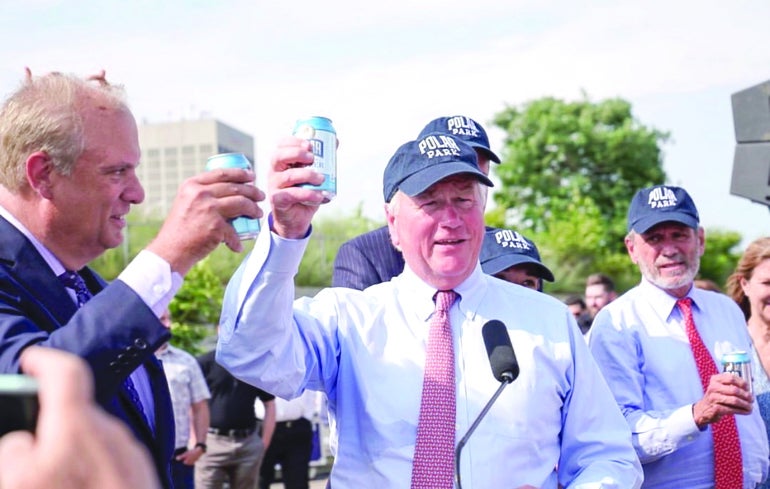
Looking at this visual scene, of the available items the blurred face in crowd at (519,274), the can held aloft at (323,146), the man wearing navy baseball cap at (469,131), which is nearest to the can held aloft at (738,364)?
the blurred face in crowd at (519,274)

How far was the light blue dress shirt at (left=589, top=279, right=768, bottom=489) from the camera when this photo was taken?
4594mm

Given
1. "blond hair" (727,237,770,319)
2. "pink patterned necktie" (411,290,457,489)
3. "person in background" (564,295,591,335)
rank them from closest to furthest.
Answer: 1. "pink patterned necktie" (411,290,457,489)
2. "blond hair" (727,237,770,319)
3. "person in background" (564,295,591,335)

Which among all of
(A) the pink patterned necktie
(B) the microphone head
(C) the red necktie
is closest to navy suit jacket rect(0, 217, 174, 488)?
(A) the pink patterned necktie

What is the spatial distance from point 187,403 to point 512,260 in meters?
5.28

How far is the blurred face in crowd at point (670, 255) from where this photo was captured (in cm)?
503

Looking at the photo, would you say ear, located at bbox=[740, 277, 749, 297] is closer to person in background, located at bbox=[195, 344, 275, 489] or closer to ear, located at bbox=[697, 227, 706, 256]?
ear, located at bbox=[697, 227, 706, 256]

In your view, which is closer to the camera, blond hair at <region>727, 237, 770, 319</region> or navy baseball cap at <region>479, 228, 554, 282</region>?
Result: navy baseball cap at <region>479, 228, 554, 282</region>

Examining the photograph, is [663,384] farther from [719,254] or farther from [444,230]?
[719,254]

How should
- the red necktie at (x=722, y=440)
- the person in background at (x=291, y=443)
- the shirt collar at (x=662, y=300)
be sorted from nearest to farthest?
the red necktie at (x=722, y=440) → the shirt collar at (x=662, y=300) → the person in background at (x=291, y=443)

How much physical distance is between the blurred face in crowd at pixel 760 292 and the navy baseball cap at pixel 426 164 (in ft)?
9.13

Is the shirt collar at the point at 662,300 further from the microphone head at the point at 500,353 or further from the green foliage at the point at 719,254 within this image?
the green foliage at the point at 719,254

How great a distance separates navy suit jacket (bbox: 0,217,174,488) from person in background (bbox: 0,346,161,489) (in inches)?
49.5

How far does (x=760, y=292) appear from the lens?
18.3 feet

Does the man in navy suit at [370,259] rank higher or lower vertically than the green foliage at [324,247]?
lower
